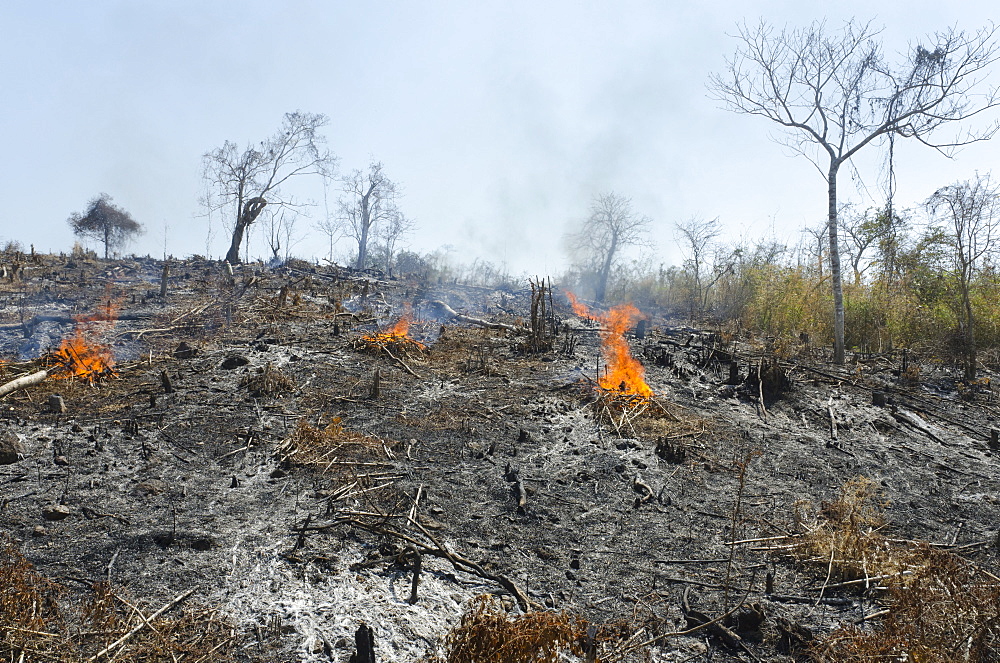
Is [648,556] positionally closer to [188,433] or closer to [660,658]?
[660,658]

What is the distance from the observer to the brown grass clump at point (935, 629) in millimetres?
2773

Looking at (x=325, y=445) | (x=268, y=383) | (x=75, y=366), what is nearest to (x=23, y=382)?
(x=75, y=366)

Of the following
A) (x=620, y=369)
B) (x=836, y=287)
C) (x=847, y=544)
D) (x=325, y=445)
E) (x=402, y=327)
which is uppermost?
(x=836, y=287)

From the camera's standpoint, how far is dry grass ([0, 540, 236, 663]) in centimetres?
293

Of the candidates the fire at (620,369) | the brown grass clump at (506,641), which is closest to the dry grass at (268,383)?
the fire at (620,369)

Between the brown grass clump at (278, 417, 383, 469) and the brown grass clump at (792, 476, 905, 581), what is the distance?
497 centimetres

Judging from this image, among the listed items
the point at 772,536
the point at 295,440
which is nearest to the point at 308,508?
the point at 295,440

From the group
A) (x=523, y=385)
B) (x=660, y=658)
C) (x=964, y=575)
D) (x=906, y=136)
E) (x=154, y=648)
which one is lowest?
(x=660, y=658)

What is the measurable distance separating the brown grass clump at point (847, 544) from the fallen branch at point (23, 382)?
34.2 ft

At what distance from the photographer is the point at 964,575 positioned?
10.6ft

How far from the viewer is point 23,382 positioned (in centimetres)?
787

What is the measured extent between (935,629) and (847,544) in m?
1.77

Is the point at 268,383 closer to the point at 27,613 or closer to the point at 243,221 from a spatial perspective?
the point at 27,613

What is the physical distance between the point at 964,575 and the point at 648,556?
2.26 m
